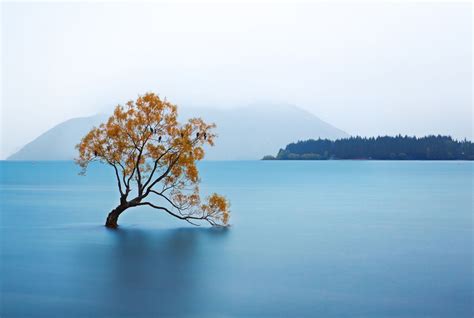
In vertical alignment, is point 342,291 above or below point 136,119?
below

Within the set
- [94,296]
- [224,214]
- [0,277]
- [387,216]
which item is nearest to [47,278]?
[0,277]

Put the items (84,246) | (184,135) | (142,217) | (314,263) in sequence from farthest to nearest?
(142,217)
(184,135)
(84,246)
(314,263)

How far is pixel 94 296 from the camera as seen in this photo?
15273mm

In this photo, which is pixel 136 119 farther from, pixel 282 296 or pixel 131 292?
pixel 282 296

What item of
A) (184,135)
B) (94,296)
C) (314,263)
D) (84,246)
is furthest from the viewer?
(184,135)

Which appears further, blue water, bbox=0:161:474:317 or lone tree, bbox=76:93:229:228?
lone tree, bbox=76:93:229:228

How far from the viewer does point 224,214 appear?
2706 cm

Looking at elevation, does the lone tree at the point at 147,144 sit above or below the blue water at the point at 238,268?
above

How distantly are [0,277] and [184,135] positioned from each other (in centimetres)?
977

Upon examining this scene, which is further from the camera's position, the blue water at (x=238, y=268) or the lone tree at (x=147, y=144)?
the lone tree at (x=147, y=144)

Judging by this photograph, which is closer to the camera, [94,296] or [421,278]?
[94,296]

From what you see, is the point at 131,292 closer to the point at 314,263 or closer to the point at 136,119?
the point at 314,263

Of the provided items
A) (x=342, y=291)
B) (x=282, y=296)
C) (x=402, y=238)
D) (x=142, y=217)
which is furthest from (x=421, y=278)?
(x=142, y=217)

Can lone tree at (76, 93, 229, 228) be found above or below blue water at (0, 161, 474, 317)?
above
